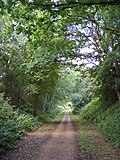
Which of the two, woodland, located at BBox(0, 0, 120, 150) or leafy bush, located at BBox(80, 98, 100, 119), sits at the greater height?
woodland, located at BBox(0, 0, 120, 150)

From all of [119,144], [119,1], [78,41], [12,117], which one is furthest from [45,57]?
[119,1]

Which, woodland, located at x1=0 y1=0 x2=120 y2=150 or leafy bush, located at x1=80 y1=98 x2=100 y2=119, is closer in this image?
woodland, located at x1=0 y1=0 x2=120 y2=150

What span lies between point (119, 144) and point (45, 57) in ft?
25.1

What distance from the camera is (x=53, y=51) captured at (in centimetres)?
1539

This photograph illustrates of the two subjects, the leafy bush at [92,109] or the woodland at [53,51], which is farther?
the leafy bush at [92,109]

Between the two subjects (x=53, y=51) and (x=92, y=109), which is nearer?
(x=53, y=51)

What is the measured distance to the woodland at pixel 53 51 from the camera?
297 inches

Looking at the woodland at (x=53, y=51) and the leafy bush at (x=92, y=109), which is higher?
the woodland at (x=53, y=51)

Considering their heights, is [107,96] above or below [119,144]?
above

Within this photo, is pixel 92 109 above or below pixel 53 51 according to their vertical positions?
below

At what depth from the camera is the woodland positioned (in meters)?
7.54

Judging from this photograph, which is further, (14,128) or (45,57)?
(45,57)

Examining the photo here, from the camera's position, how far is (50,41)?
Result: 14.2 m

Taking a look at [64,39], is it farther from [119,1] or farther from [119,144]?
[119,1]
